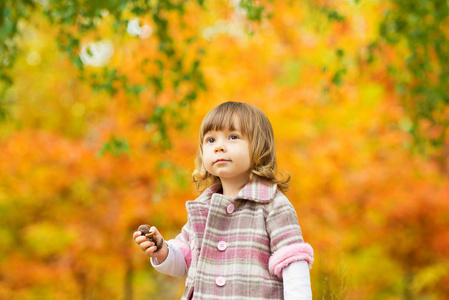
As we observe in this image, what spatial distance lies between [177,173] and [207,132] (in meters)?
2.02

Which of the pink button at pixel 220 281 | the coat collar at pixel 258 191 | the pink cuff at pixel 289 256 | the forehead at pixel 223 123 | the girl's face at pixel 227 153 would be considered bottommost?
the pink button at pixel 220 281

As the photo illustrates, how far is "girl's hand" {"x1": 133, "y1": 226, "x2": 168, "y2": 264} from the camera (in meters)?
1.76

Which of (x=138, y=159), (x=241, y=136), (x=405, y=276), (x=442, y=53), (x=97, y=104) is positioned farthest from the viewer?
(x=405, y=276)

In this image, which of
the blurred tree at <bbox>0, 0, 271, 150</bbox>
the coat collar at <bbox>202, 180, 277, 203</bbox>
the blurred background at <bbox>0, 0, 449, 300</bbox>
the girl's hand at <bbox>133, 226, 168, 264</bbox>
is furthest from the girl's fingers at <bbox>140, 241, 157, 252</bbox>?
the blurred background at <bbox>0, 0, 449, 300</bbox>

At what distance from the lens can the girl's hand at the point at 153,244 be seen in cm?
176

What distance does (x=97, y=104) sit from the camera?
7641 millimetres

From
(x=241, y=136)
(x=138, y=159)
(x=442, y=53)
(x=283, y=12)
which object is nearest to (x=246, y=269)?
(x=241, y=136)

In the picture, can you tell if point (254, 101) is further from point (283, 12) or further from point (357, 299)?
point (357, 299)

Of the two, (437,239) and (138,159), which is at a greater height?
(138,159)

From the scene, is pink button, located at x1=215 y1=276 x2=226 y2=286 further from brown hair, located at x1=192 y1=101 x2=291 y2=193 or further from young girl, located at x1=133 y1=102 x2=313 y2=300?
brown hair, located at x1=192 y1=101 x2=291 y2=193

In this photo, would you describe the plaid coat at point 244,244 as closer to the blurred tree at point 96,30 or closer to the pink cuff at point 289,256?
the pink cuff at point 289,256

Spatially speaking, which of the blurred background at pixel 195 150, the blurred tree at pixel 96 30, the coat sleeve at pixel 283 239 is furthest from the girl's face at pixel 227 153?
the blurred background at pixel 195 150

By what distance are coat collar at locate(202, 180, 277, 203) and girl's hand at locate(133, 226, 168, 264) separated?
1.02 ft

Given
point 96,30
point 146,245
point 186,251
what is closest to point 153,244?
point 146,245
